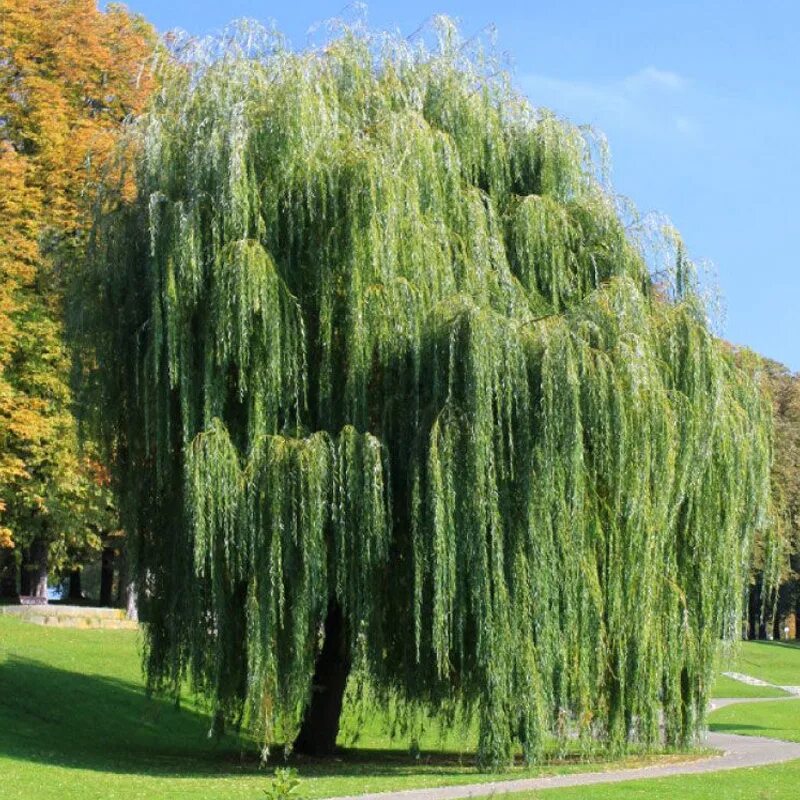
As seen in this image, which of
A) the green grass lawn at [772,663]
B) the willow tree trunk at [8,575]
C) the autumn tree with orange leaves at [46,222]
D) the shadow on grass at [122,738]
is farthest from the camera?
the green grass lawn at [772,663]

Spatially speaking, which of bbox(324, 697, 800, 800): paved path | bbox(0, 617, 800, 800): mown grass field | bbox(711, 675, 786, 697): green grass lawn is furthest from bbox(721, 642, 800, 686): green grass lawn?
bbox(324, 697, 800, 800): paved path

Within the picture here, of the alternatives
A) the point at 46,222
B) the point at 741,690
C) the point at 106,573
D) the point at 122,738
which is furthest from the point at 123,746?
the point at 741,690

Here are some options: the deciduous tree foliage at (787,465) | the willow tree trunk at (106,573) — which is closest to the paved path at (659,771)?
the deciduous tree foliage at (787,465)

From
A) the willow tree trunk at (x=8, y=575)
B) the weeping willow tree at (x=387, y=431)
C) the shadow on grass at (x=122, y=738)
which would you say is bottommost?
the shadow on grass at (x=122, y=738)

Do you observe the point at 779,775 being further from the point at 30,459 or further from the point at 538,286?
the point at 30,459

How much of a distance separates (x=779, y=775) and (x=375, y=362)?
8601mm

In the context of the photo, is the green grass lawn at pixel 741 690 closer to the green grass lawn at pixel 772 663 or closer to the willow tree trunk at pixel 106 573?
the green grass lawn at pixel 772 663

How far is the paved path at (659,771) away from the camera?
1580 cm

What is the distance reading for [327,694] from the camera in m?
21.1

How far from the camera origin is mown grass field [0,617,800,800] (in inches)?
654

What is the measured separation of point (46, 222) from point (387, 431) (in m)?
16.0

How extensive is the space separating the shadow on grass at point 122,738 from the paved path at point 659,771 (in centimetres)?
208

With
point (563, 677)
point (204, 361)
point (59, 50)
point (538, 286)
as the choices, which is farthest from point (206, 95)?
point (59, 50)

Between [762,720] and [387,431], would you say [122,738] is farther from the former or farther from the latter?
[762,720]
